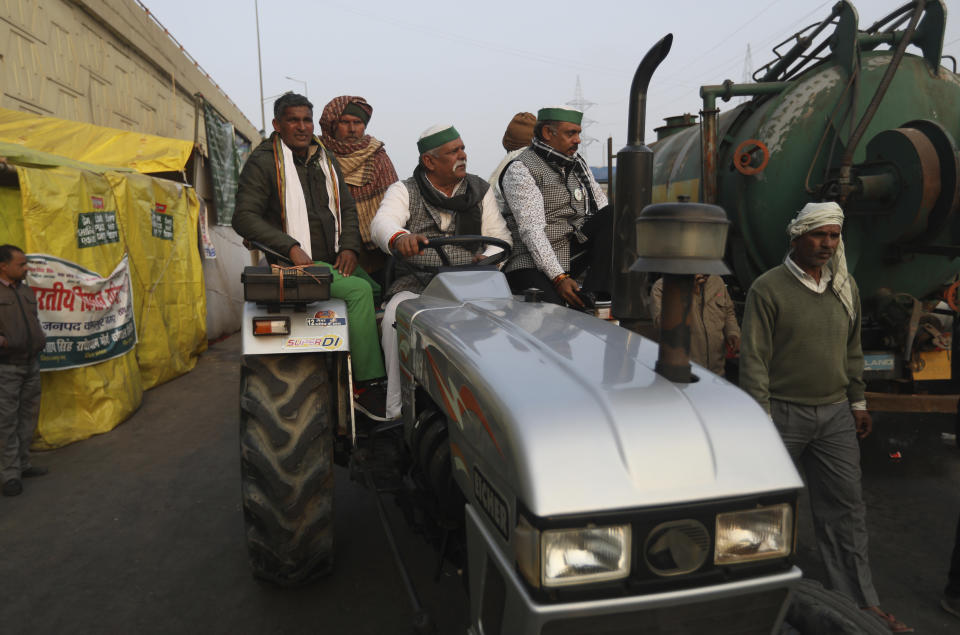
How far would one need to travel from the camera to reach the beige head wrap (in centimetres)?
277

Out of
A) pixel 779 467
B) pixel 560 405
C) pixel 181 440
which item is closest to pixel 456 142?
pixel 560 405

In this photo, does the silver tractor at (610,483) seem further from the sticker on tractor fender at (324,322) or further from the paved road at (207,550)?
the paved road at (207,550)

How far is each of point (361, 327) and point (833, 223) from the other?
2.18 metres

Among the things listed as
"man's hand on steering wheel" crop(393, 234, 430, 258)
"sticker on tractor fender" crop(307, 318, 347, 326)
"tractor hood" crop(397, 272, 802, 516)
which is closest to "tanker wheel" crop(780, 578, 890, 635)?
"tractor hood" crop(397, 272, 802, 516)

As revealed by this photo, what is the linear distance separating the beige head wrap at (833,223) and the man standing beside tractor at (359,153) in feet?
9.60

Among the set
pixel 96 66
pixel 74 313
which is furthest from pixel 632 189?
pixel 96 66

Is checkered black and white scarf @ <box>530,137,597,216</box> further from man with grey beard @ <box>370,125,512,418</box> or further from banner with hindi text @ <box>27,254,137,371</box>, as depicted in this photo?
banner with hindi text @ <box>27,254,137,371</box>

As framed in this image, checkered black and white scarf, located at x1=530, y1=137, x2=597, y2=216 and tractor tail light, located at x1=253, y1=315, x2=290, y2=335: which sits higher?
checkered black and white scarf, located at x1=530, y1=137, x2=597, y2=216

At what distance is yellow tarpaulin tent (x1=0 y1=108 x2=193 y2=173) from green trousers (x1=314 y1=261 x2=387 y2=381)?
6.19 meters

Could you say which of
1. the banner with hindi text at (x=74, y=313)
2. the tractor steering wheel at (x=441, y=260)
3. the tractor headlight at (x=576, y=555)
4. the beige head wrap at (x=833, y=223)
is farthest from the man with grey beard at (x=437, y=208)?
the banner with hindi text at (x=74, y=313)

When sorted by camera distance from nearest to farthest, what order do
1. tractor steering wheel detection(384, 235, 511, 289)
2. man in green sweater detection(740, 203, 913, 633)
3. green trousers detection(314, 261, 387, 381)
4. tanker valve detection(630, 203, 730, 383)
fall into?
tanker valve detection(630, 203, 730, 383) → man in green sweater detection(740, 203, 913, 633) → tractor steering wheel detection(384, 235, 511, 289) → green trousers detection(314, 261, 387, 381)

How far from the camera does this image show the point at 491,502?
1.58 m

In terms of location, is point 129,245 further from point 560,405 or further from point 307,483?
point 560,405

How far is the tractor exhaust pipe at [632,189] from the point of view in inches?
70.6
